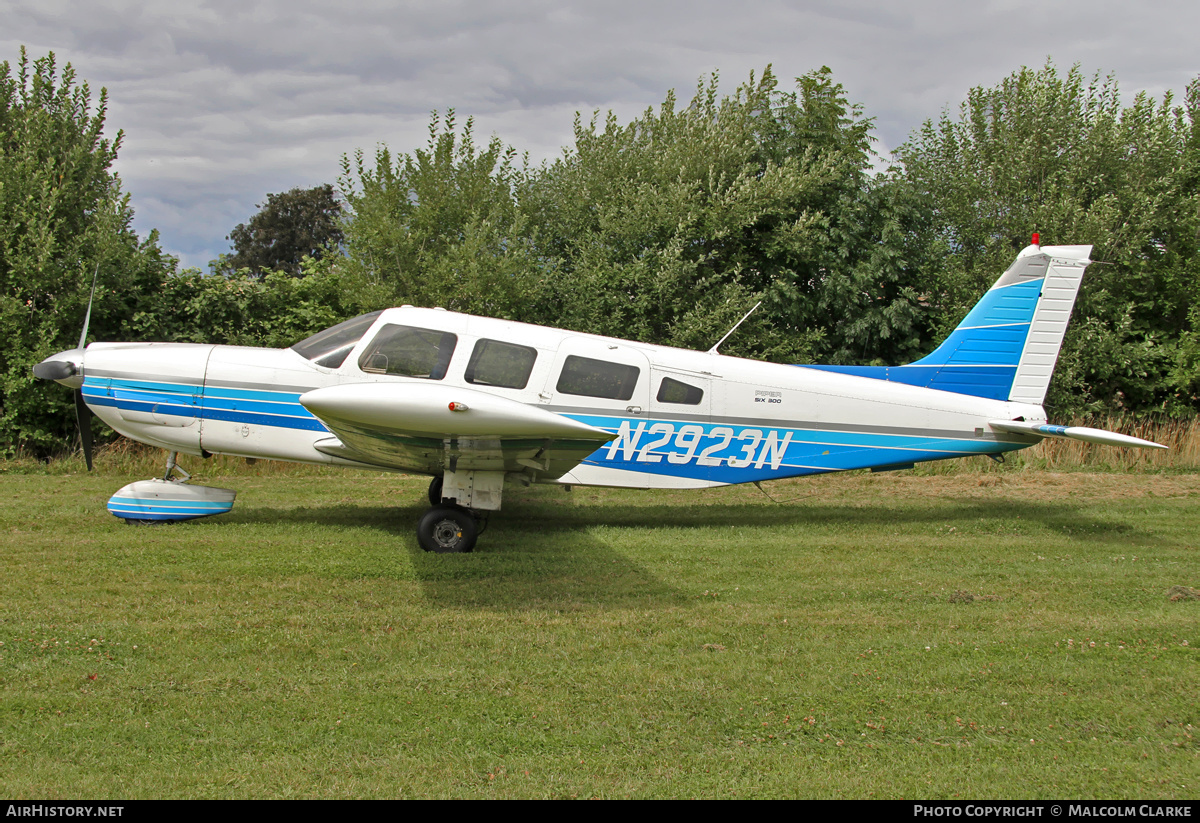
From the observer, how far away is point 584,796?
334 centimetres

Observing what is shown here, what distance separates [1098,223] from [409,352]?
1373 centimetres

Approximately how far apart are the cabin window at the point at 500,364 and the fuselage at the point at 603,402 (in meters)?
0.01

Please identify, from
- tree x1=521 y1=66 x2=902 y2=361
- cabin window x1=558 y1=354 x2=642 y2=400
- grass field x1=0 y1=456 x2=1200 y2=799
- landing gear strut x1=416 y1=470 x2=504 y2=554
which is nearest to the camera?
grass field x1=0 y1=456 x2=1200 y2=799

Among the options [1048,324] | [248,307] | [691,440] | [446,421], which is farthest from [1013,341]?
[248,307]

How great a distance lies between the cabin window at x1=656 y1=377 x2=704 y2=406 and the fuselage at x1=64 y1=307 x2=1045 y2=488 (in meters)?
0.01

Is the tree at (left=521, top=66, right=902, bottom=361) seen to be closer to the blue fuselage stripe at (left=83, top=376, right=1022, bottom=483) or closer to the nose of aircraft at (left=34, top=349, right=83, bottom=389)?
the blue fuselage stripe at (left=83, top=376, right=1022, bottom=483)

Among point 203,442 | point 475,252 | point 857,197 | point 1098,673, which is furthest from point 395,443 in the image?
point 857,197

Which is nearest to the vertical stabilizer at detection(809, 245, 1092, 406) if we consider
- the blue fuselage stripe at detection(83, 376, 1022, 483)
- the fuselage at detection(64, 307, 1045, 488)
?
the fuselage at detection(64, 307, 1045, 488)

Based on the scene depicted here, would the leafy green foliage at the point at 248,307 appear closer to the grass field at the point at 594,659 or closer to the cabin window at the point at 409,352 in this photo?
the grass field at the point at 594,659

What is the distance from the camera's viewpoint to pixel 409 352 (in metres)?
7.58

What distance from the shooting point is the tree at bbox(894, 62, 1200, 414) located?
51.4 ft

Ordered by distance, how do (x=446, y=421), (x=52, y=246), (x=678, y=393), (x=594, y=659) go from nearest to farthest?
(x=594, y=659)
(x=446, y=421)
(x=678, y=393)
(x=52, y=246)

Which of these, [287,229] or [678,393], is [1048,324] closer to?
[678,393]
